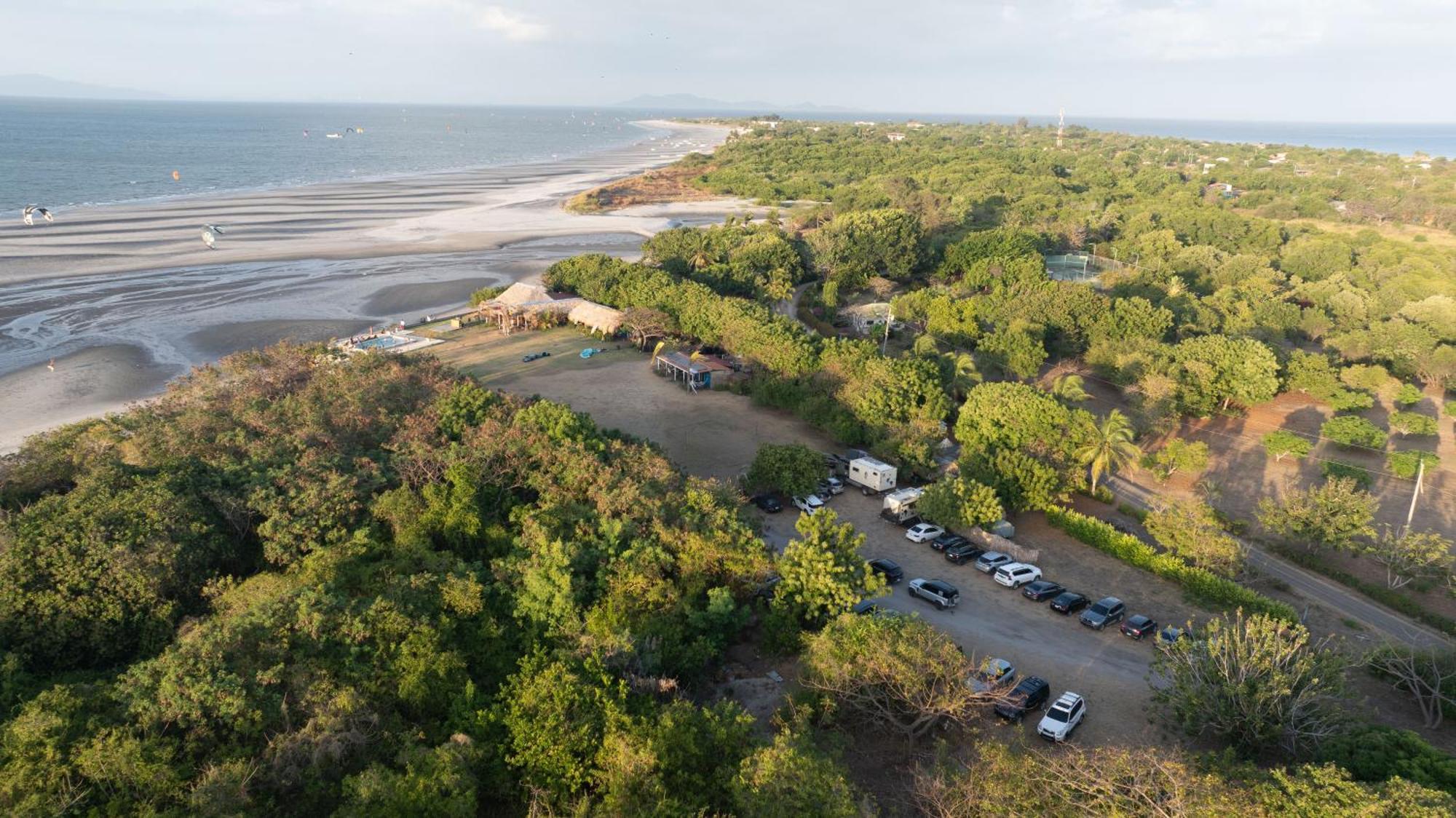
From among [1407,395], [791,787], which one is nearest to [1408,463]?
[1407,395]

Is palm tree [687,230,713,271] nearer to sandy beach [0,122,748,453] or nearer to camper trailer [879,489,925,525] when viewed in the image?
sandy beach [0,122,748,453]

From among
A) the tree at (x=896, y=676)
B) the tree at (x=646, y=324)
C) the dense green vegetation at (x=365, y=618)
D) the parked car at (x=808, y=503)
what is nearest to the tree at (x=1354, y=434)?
the parked car at (x=808, y=503)

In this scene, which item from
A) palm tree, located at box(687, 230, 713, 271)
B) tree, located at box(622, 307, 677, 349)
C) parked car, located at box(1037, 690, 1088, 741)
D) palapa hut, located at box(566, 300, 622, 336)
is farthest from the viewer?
palm tree, located at box(687, 230, 713, 271)

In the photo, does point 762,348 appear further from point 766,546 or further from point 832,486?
point 766,546

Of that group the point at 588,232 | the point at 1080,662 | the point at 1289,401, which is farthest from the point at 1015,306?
the point at 588,232

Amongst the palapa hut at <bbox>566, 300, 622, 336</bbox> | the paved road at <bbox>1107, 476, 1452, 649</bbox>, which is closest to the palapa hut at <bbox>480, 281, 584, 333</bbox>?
the palapa hut at <bbox>566, 300, 622, 336</bbox>
